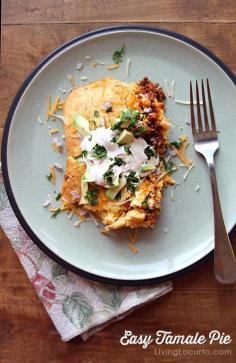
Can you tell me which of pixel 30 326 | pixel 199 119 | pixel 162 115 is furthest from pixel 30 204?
pixel 199 119

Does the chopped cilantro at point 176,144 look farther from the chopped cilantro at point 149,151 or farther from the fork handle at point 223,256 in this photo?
the fork handle at point 223,256

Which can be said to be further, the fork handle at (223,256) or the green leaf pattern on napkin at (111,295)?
the green leaf pattern on napkin at (111,295)

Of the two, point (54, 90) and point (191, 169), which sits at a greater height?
point (54, 90)

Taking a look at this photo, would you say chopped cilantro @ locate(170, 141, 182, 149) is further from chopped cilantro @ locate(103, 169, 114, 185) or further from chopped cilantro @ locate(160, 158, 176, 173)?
chopped cilantro @ locate(103, 169, 114, 185)

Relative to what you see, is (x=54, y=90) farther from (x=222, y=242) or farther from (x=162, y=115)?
(x=222, y=242)

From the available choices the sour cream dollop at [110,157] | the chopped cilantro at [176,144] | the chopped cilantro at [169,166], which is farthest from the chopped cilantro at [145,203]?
the chopped cilantro at [176,144]

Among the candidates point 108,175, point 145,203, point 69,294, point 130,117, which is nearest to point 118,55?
point 130,117
